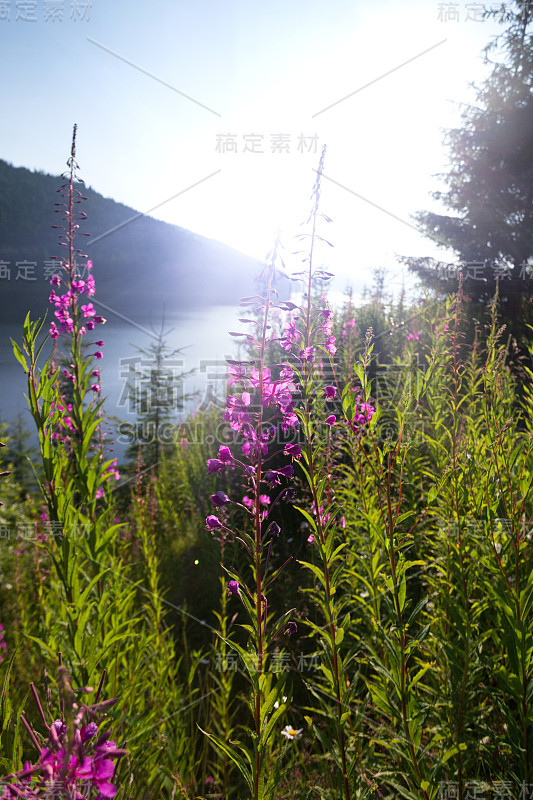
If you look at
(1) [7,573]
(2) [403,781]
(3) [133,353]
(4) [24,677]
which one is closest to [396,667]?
(2) [403,781]

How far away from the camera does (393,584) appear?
115cm

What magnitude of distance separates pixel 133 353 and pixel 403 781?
8505mm

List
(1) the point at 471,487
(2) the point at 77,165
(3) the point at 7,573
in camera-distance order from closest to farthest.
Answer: (1) the point at 471,487, (2) the point at 77,165, (3) the point at 7,573

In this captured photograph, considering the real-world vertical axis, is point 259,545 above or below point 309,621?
above

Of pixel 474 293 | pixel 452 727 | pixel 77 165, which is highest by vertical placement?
pixel 474 293

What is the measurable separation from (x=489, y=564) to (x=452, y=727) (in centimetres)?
59

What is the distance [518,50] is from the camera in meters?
10.5

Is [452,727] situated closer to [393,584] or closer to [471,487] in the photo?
Answer: [393,584]

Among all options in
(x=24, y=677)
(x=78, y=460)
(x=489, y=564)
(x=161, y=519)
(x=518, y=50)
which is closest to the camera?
(x=489, y=564)

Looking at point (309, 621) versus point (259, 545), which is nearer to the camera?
point (259, 545)

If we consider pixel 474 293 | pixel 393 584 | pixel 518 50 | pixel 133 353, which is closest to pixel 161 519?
pixel 393 584

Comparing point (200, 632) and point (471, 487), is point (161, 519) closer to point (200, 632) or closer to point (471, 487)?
point (200, 632)

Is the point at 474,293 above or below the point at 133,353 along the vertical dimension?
above

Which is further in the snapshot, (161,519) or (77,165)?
(161,519)
